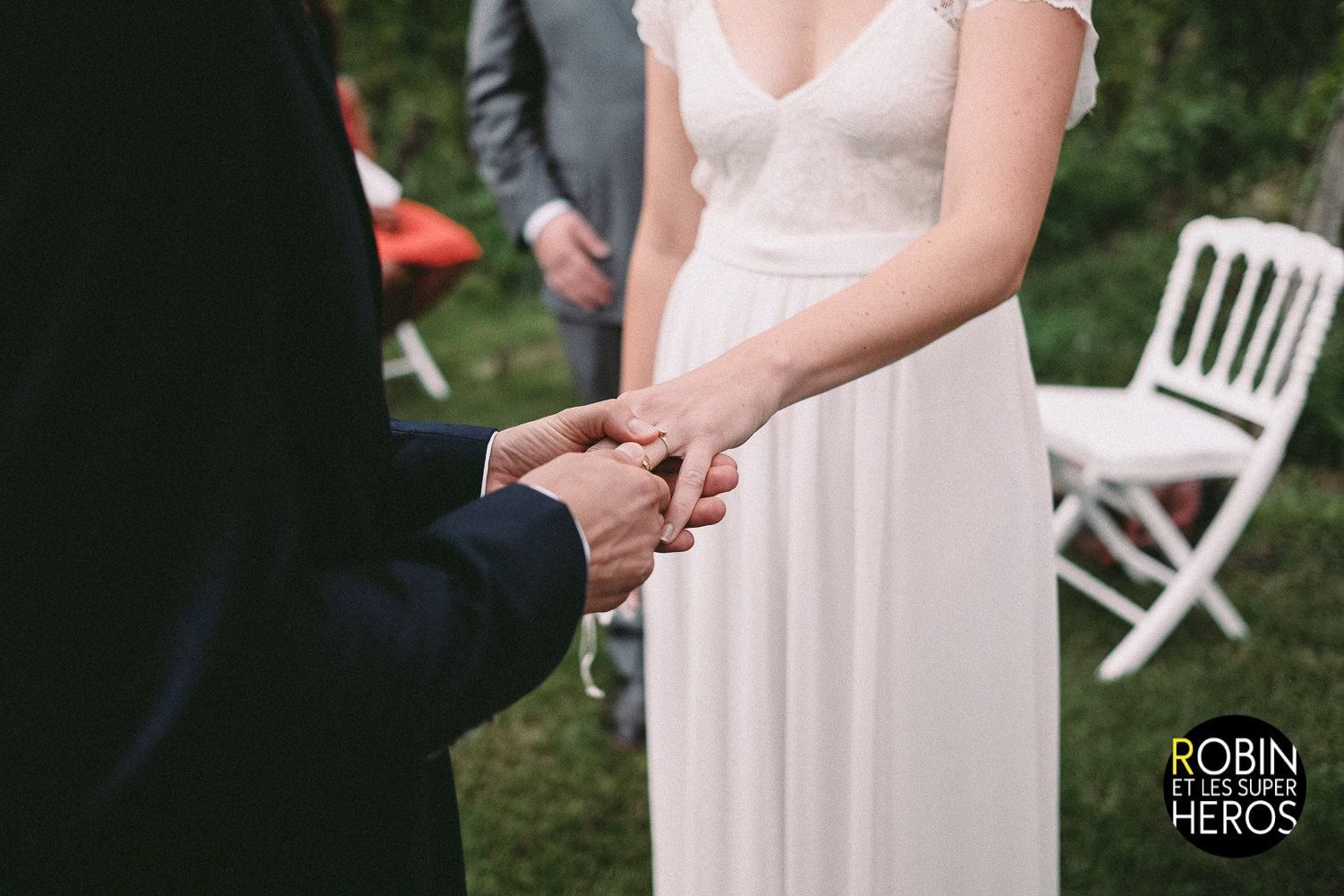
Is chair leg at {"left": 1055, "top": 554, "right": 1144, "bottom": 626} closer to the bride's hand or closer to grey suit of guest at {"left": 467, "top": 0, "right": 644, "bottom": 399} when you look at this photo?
grey suit of guest at {"left": 467, "top": 0, "right": 644, "bottom": 399}

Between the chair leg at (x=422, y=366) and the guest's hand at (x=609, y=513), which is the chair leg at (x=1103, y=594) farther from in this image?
the chair leg at (x=422, y=366)

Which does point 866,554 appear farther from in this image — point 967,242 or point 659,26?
point 659,26

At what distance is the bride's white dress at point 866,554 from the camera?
66.3 inches

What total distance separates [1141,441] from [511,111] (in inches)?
93.0

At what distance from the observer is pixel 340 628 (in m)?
0.84

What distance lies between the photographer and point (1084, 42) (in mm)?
1460

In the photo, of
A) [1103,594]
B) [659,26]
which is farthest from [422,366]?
[659,26]

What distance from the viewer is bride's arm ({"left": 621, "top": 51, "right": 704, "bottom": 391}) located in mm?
1889

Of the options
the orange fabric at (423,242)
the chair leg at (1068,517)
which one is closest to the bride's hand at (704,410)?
the chair leg at (1068,517)

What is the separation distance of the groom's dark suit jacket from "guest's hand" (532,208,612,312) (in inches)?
81.0

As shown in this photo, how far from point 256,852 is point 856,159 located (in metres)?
1.24

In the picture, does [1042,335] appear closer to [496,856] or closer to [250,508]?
[496,856]

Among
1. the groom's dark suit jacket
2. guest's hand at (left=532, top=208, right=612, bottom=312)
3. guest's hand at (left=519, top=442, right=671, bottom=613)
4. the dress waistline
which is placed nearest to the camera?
the groom's dark suit jacket

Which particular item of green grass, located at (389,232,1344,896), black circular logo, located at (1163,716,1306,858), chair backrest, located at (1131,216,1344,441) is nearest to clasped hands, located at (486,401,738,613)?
green grass, located at (389,232,1344,896)
